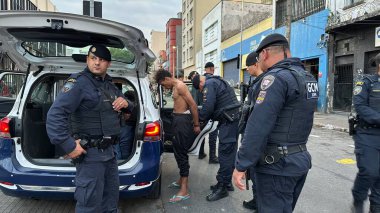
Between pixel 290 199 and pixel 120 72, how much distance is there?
91.1 inches

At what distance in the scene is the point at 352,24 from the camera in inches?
571

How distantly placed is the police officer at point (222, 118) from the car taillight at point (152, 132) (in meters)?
0.93

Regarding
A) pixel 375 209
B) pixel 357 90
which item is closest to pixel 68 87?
pixel 357 90

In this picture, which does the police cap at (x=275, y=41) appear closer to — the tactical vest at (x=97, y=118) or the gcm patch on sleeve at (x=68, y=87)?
the tactical vest at (x=97, y=118)

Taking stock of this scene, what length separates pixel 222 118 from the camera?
4.44m

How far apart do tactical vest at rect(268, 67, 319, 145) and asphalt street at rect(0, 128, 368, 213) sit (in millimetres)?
1923

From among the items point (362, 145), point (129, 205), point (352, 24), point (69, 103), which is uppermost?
point (352, 24)

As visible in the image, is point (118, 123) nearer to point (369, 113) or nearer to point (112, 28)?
point (112, 28)

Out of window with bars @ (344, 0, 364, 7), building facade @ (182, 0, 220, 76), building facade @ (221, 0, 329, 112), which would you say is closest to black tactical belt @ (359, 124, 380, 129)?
window with bars @ (344, 0, 364, 7)

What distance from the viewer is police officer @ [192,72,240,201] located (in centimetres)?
438

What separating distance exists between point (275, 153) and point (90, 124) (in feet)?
4.97

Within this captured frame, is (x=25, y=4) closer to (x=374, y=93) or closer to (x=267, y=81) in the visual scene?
(x=374, y=93)

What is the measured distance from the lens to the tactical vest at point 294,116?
235 cm

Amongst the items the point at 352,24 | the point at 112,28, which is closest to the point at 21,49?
the point at 112,28
